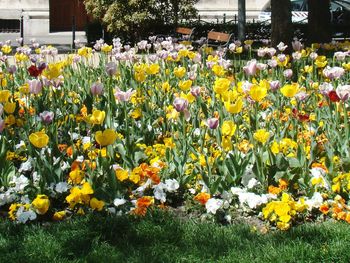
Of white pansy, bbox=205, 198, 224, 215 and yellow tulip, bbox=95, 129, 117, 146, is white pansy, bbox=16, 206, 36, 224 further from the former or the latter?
white pansy, bbox=205, 198, 224, 215

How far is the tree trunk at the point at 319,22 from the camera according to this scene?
1816cm

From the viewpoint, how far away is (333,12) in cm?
2516

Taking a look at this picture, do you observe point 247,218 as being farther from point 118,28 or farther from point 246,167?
point 118,28

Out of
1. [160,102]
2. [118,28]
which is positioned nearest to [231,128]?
[160,102]

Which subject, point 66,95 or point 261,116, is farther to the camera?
point 66,95

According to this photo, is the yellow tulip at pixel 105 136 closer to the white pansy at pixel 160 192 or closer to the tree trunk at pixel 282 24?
the white pansy at pixel 160 192

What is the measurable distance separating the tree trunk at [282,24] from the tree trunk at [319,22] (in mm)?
4001

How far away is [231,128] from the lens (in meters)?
5.03

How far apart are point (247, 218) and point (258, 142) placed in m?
0.77

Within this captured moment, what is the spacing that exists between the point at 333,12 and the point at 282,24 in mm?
11621

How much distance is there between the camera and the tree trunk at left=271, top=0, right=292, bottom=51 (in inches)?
562

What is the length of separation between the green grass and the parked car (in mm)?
19985

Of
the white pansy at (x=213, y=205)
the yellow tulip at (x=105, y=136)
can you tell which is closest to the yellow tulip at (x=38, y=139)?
the yellow tulip at (x=105, y=136)

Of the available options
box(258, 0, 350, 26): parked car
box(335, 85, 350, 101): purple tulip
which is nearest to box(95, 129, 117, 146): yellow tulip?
box(335, 85, 350, 101): purple tulip
